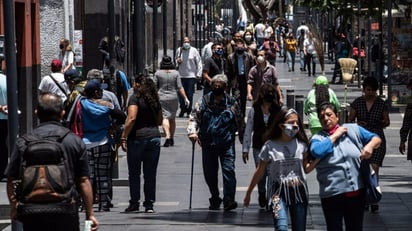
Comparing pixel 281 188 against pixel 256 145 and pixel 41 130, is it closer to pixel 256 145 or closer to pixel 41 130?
pixel 41 130

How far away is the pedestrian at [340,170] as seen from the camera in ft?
38.7

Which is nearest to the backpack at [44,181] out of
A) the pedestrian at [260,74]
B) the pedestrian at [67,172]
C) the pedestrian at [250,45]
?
the pedestrian at [67,172]

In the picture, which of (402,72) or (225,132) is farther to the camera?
(402,72)

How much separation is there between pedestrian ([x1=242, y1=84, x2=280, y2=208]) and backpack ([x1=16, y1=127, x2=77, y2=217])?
5.46 m

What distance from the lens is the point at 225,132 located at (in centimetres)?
1691

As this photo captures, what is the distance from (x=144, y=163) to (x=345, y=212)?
570cm

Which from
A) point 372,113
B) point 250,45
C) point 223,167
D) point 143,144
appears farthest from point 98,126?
point 250,45

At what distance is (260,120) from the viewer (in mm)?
16297

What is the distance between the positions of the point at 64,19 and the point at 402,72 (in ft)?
28.1

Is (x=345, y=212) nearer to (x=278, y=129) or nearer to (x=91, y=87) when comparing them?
(x=278, y=129)

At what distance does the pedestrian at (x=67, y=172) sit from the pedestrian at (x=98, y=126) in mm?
6190

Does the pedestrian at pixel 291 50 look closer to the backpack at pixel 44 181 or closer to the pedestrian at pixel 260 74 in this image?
the pedestrian at pixel 260 74

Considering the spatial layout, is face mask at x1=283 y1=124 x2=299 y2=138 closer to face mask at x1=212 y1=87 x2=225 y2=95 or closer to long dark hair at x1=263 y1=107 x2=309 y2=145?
long dark hair at x1=263 y1=107 x2=309 y2=145

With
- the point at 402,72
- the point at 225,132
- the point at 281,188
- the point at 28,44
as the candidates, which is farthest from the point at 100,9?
the point at 281,188
